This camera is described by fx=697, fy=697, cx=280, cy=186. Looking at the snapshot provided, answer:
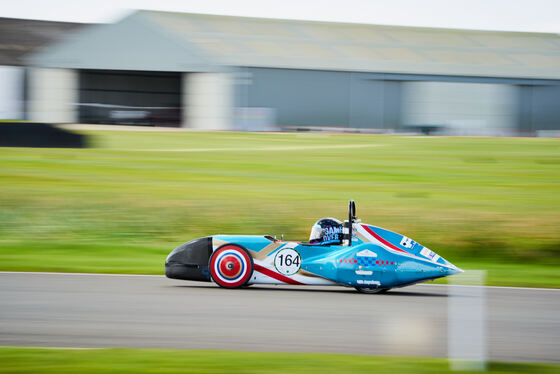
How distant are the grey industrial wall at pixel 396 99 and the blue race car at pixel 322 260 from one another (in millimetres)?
20736

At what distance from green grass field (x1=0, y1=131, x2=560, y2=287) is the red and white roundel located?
6.86 feet

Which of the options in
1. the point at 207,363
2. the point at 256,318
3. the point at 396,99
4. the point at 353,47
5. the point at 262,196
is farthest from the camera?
the point at 353,47

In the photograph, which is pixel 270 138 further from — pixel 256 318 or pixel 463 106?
pixel 256 318

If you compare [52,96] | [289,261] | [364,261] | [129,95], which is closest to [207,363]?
[289,261]

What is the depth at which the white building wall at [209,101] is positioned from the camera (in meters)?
28.1

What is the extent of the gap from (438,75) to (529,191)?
14.4 metres

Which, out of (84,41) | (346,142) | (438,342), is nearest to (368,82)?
(346,142)

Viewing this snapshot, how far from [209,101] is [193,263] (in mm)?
19887

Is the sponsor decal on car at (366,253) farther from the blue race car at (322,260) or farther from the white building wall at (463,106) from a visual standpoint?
the white building wall at (463,106)

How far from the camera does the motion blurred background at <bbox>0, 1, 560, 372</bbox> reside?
46.0 ft

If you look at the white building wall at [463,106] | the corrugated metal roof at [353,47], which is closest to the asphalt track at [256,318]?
the corrugated metal roof at [353,47]

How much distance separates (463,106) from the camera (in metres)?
31.9

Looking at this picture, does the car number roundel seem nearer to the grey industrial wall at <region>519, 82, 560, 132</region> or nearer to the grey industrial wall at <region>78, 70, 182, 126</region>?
the grey industrial wall at <region>78, 70, 182, 126</region>

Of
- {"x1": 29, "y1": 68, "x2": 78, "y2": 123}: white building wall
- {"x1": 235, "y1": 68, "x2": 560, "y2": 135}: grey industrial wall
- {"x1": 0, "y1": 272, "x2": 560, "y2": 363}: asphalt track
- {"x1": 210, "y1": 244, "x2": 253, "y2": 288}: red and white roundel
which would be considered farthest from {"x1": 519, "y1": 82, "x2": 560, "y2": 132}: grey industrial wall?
{"x1": 210, "y1": 244, "x2": 253, "y2": 288}: red and white roundel
